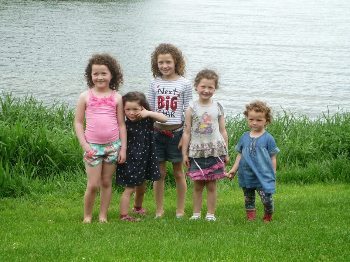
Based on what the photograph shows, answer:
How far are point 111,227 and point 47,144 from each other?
3.40 metres

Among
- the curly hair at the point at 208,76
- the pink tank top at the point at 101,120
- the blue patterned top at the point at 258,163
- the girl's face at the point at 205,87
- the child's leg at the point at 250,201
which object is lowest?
the child's leg at the point at 250,201

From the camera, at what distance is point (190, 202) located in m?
9.39

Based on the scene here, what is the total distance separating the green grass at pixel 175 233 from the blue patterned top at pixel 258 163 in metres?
0.40

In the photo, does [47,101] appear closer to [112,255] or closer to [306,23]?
[112,255]

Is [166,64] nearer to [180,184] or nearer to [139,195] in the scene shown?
[180,184]

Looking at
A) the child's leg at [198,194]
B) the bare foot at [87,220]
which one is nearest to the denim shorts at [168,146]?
the child's leg at [198,194]

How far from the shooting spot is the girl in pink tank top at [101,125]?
7695mm

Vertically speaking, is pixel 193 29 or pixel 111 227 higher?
pixel 193 29

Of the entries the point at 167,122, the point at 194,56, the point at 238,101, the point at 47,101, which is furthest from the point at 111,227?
the point at 194,56

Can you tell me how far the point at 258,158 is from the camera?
302 inches

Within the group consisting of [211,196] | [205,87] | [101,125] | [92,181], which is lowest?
[211,196]

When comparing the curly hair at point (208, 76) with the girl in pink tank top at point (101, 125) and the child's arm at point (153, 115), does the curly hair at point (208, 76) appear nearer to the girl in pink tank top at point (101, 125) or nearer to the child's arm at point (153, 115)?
the child's arm at point (153, 115)

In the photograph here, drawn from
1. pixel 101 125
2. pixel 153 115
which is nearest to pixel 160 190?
pixel 153 115

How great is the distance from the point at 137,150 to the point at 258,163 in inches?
49.4
